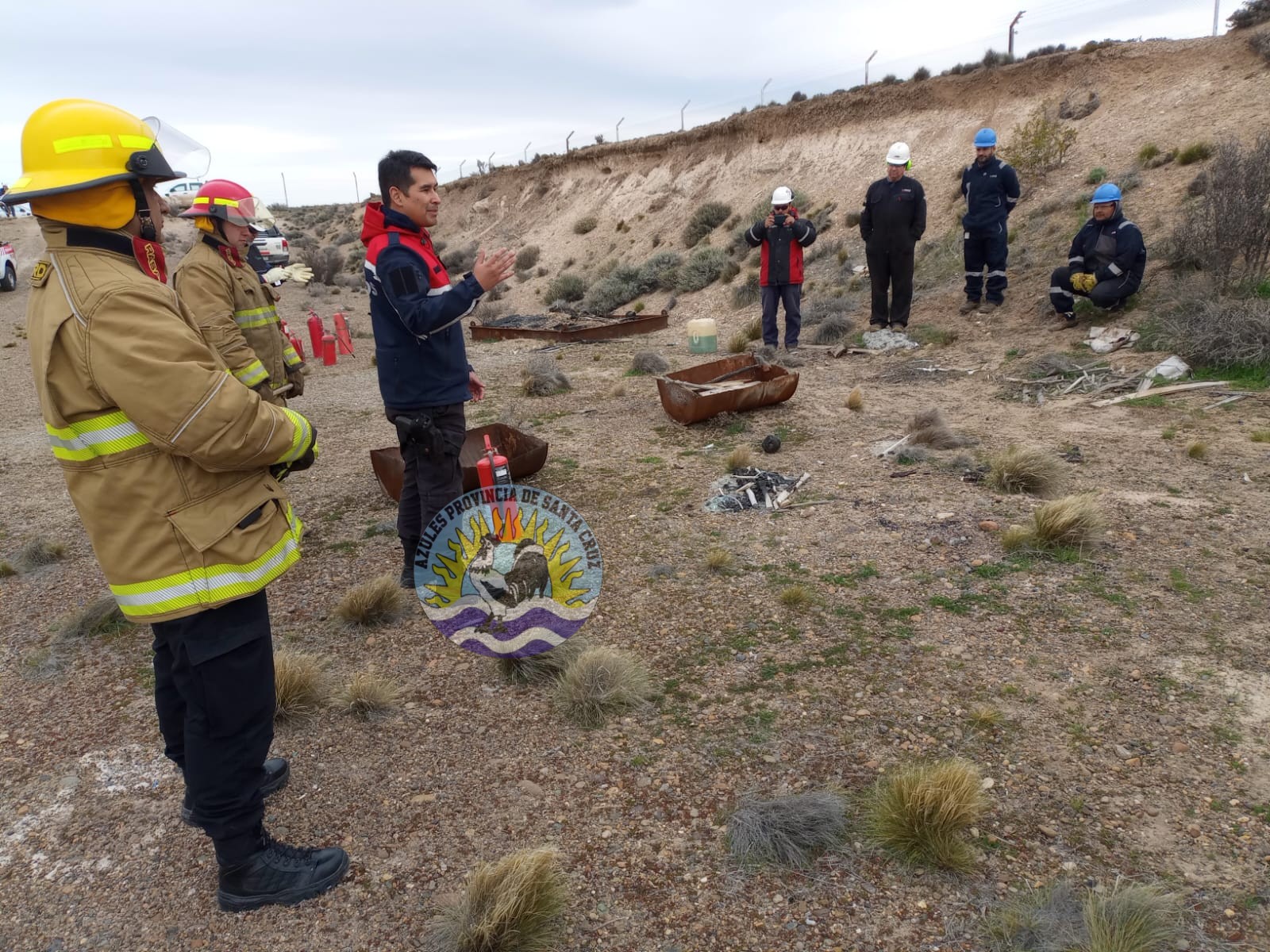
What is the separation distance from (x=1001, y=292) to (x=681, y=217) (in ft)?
40.9

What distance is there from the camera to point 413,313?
351 centimetres

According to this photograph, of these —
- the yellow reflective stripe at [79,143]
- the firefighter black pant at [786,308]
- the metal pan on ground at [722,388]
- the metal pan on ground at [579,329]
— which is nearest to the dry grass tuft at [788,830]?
the yellow reflective stripe at [79,143]

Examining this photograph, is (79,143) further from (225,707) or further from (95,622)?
(95,622)

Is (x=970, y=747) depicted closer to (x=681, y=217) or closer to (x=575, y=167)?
(x=681, y=217)

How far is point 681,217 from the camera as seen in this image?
21625 mm

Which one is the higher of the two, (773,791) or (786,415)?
(786,415)

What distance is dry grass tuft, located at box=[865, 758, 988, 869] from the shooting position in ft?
7.92

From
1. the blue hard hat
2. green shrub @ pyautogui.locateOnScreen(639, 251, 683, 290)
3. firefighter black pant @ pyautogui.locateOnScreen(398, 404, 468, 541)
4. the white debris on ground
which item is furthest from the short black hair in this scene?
green shrub @ pyautogui.locateOnScreen(639, 251, 683, 290)

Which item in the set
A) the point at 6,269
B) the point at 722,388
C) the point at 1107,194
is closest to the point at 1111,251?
the point at 1107,194

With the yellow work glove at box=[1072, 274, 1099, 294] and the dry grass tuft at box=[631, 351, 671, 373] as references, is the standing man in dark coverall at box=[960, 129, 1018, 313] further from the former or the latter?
the dry grass tuft at box=[631, 351, 671, 373]

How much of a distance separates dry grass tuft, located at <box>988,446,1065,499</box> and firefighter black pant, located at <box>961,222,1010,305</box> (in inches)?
242

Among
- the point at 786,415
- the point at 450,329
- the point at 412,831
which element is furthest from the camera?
the point at 786,415

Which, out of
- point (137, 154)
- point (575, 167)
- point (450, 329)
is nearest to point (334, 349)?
point (450, 329)

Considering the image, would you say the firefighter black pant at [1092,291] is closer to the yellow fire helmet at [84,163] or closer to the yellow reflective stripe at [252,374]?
the yellow reflective stripe at [252,374]
